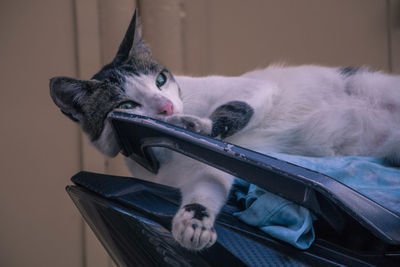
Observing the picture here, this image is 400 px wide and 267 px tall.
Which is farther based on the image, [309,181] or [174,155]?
[174,155]

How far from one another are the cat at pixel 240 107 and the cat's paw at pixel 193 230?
118mm

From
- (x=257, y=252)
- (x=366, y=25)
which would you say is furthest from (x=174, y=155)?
(x=366, y=25)

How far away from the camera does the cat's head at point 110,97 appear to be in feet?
2.31

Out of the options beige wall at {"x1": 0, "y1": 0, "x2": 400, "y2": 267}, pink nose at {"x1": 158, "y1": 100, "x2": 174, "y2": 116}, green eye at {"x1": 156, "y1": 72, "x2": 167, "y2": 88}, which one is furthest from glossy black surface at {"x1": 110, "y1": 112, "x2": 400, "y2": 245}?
beige wall at {"x1": 0, "y1": 0, "x2": 400, "y2": 267}

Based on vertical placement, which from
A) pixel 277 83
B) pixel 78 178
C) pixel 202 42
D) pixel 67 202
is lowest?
pixel 67 202

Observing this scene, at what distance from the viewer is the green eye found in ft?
2.65

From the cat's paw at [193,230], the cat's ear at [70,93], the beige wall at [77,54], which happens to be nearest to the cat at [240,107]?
the cat's ear at [70,93]

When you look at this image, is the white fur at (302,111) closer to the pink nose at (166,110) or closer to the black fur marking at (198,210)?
the pink nose at (166,110)

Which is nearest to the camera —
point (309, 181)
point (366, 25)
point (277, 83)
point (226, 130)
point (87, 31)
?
point (309, 181)

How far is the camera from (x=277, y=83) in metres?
0.93

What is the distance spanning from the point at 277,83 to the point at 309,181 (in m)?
0.61

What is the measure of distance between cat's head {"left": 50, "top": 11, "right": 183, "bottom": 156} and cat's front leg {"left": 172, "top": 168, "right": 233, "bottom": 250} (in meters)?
0.18

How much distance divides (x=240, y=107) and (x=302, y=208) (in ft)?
1.11

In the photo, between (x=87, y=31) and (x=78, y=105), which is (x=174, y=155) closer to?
(x=78, y=105)
